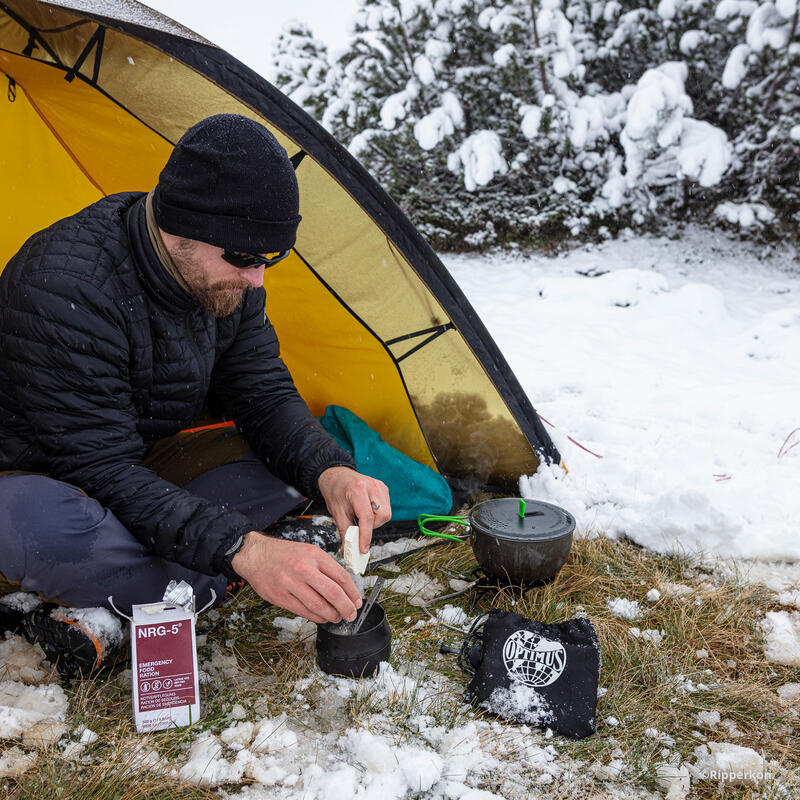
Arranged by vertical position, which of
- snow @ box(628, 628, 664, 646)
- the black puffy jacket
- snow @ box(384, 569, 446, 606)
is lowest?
snow @ box(384, 569, 446, 606)

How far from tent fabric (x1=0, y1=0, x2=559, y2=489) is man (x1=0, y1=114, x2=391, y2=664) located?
1.67 ft

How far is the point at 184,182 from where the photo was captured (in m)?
1.54

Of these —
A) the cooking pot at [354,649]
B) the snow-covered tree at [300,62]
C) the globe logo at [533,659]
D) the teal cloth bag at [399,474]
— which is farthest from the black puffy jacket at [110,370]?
the snow-covered tree at [300,62]

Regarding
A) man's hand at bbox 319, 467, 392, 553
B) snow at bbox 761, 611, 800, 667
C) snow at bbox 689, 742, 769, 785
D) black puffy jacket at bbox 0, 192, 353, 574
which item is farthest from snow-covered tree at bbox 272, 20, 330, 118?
snow at bbox 689, 742, 769, 785

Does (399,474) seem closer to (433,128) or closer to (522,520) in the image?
(522,520)

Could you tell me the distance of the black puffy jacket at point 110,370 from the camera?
61.6 inches

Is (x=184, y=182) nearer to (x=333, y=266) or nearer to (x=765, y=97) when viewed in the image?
(x=333, y=266)

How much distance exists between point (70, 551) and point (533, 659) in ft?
3.42

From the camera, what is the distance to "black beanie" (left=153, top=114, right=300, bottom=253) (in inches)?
59.7

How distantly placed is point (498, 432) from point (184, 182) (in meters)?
1.44

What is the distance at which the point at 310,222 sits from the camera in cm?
230

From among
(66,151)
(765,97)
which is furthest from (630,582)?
(765,97)

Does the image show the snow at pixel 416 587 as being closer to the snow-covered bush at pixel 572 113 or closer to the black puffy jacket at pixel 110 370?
the black puffy jacket at pixel 110 370

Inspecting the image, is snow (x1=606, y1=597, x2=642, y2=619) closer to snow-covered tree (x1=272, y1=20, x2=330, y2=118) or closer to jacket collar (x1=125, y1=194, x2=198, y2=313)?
jacket collar (x1=125, y1=194, x2=198, y2=313)
